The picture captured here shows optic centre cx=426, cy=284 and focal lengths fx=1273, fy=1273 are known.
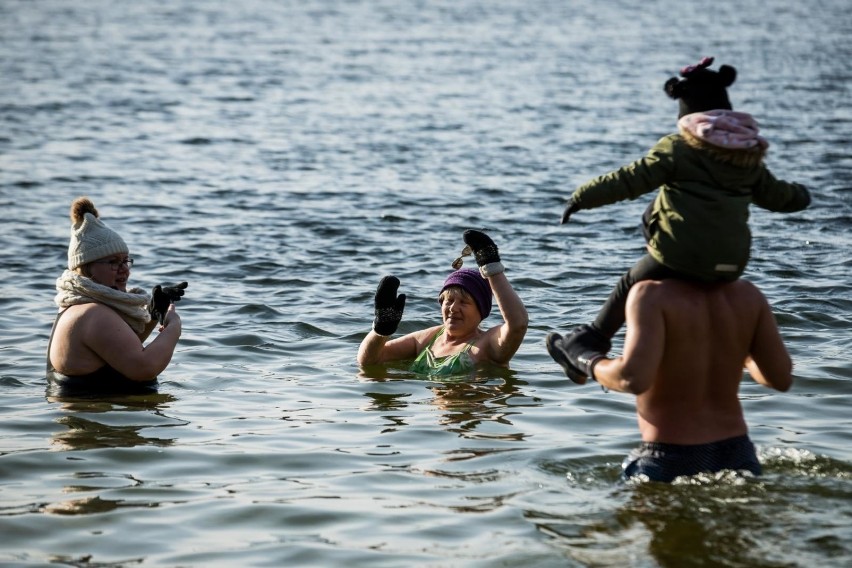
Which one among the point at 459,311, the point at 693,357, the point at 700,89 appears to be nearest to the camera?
the point at 700,89

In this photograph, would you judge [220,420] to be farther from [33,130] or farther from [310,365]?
[33,130]

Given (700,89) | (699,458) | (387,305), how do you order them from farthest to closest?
1. (387,305)
2. (699,458)
3. (700,89)

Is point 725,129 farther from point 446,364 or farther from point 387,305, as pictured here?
point 446,364

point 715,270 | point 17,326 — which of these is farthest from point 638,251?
point 715,270

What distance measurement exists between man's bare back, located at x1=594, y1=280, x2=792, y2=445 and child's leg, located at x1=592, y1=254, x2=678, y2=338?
0.05 m

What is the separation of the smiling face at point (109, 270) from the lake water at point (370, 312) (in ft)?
2.83

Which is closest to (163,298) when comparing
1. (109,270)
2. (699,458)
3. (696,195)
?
(109,270)

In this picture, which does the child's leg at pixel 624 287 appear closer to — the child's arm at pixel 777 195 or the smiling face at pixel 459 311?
the child's arm at pixel 777 195

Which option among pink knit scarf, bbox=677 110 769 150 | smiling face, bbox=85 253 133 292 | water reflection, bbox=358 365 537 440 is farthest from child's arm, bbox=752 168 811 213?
smiling face, bbox=85 253 133 292

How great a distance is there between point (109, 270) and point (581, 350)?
381 centimetres

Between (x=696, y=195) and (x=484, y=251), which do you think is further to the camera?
(x=484, y=251)

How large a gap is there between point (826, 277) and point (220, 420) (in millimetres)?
6638

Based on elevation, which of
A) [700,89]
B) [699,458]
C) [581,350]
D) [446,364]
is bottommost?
[446,364]

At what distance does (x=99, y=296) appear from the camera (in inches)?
336
